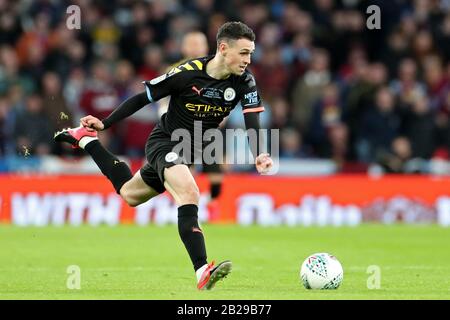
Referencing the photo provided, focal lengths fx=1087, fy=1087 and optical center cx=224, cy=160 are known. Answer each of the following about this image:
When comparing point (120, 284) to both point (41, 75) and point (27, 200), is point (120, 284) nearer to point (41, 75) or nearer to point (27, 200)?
point (27, 200)

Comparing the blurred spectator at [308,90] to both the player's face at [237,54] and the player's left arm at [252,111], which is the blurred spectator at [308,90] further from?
the player's face at [237,54]

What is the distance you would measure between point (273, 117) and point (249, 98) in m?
10.0

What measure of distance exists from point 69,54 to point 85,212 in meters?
3.33

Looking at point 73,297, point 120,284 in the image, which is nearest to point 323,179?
point 120,284

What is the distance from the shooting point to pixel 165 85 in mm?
9273

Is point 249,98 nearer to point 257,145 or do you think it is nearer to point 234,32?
point 257,145

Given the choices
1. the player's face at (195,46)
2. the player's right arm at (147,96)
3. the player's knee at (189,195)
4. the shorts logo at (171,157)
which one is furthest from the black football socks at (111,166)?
the player's face at (195,46)

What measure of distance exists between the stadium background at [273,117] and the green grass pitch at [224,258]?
0.15m

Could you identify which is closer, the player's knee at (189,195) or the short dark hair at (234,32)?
the player's knee at (189,195)

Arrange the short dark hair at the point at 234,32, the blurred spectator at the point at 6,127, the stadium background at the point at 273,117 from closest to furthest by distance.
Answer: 1. the short dark hair at the point at 234,32
2. the stadium background at the point at 273,117
3. the blurred spectator at the point at 6,127

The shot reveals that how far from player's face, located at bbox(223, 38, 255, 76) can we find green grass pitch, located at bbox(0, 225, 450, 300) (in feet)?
6.02

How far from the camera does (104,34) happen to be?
20.3m

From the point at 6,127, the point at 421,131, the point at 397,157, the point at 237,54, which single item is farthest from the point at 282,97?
the point at 237,54

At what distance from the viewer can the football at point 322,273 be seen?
8.70 metres
